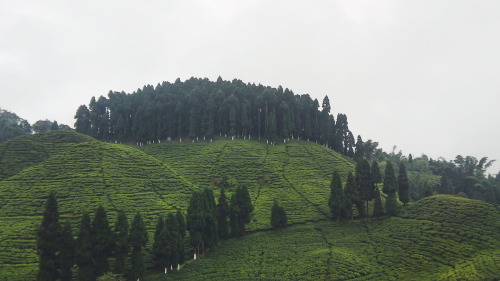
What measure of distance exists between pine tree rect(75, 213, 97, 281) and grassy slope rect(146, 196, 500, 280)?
8990mm

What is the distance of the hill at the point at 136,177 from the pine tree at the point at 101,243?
5164 millimetres

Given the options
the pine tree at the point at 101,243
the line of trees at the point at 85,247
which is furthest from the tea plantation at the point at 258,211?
the pine tree at the point at 101,243

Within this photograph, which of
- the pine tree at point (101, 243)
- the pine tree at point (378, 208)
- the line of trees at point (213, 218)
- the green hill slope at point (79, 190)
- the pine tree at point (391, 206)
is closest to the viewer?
the pine tree at point (101, 243)

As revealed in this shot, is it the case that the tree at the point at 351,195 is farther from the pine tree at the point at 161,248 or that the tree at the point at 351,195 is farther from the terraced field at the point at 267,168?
the pine tree at the point at 161,248

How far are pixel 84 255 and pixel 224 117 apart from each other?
75.7 metres

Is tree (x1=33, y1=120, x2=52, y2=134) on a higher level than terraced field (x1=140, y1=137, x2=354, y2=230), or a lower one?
higher

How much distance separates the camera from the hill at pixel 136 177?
2660 inches

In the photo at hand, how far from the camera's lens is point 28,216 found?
221ft

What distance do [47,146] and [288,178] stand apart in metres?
61.4

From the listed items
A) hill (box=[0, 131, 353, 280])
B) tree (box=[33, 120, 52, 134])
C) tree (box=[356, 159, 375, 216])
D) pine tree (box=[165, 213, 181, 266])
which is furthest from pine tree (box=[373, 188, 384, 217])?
tree (box=[33, 120, 52, 134])

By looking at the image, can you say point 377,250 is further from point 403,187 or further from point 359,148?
point 359,148

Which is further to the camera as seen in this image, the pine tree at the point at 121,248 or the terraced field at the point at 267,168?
the terraced field at the point at 267,168

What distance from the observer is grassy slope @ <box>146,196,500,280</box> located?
5578 centimetres

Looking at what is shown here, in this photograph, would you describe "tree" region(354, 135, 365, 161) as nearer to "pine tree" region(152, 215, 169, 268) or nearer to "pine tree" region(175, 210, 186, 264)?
"pine tree" region(175, 210, 186, 264)
